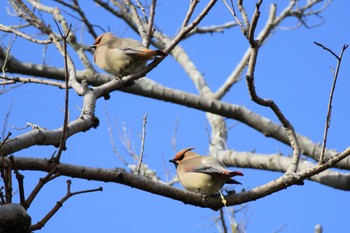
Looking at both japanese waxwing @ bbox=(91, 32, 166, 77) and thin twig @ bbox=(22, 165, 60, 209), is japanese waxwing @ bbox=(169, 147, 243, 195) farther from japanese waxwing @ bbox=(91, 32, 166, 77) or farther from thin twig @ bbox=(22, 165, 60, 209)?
thin twig @ bbox=(22, 165, 60, 209)

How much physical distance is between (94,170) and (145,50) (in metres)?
2.13

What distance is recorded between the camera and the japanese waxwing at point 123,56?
5.44 m

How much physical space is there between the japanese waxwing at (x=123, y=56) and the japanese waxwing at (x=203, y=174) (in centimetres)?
89

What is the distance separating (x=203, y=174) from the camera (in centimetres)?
489

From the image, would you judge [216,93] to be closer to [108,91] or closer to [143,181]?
[108,91]

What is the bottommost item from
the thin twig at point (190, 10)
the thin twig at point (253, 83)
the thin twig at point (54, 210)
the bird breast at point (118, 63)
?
the thin twig at point (54, 210)

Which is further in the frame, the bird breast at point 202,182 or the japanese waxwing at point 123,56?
the japanese waxwing at point 123,56

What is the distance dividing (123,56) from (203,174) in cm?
133

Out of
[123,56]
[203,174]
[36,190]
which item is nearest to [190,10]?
[203,174]

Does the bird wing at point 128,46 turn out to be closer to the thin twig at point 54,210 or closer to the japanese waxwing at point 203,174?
the japanese waxwing at point 203,174

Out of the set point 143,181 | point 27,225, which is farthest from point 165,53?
point 27,225

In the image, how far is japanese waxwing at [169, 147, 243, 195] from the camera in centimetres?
468

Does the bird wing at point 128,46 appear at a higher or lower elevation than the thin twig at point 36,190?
higher

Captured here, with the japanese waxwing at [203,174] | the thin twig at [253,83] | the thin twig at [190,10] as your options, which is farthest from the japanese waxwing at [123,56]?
the thin twig at [253,83]
